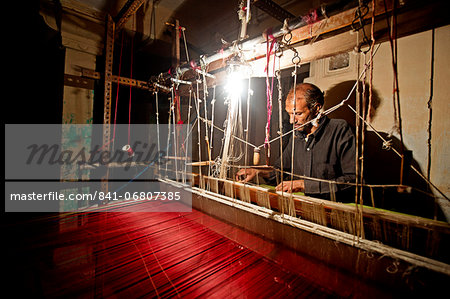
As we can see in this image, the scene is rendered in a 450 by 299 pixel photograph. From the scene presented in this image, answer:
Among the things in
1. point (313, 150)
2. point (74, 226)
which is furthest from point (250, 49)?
point (74, 226)

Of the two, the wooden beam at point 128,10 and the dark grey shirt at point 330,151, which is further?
the wooden beam at point 128,10

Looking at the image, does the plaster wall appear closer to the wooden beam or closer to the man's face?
the man's face

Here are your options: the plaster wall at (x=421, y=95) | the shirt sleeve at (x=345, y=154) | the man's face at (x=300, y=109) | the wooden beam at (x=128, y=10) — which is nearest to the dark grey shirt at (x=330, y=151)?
the shirt sleeve at (x=345, y=154)

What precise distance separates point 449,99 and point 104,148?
339cm

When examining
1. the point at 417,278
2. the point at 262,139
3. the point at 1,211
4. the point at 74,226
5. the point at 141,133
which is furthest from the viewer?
the point at 141,133

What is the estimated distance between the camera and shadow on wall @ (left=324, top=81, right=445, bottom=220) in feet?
5.44

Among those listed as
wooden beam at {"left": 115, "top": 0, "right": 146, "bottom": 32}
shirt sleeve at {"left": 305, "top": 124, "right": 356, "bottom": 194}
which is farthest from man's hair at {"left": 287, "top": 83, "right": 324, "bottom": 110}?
wooden beam at {"left": 115, "top": 0, "right": 146, "bottom": 32}

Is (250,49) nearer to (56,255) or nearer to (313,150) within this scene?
(313,150)

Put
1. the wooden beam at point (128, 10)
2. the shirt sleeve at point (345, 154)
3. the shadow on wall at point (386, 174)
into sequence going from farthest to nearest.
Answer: the wooden beam at point (128, 10) < the shadow on wall at point (386, 174) < the shirt sleeve at point (345, 154)

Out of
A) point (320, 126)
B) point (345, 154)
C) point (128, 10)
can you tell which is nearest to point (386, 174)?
point (345, 154)

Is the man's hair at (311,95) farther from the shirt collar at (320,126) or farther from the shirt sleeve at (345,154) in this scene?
the shirt sleeve at (345,154)

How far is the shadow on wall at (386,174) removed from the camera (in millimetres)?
1657

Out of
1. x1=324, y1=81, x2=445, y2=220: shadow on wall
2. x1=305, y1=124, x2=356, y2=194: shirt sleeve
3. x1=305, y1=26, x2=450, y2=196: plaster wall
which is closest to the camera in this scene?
x1=305, y1=124, x2=356, y2=194: shirt sleeve

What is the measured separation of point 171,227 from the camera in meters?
1.36
